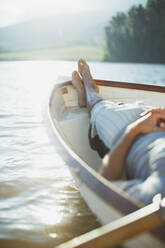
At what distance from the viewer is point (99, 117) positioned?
1870mm

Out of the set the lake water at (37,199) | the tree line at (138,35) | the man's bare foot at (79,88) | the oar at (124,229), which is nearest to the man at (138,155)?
the oar at (124,229)

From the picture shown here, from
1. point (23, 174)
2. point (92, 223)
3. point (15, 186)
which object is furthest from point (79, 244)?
Result: point (23, 174)

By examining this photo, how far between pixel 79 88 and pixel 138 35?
27.1m

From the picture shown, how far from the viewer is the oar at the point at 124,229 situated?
92 centimetres

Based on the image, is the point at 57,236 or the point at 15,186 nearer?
the point at 57,236

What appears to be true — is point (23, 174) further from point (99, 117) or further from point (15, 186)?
point (99, 117)

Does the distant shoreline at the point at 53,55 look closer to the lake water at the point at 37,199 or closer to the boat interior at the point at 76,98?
the boat interior at the point at 76,98

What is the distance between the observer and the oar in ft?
3.01

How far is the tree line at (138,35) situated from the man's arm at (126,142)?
26140 mm

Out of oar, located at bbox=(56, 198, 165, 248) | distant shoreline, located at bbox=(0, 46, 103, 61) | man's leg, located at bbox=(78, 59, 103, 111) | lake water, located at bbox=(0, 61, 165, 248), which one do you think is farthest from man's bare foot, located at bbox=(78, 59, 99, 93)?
distant shoreline, located at bbox=(0, 46, 103, 61)

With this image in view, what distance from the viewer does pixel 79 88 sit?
292 centimetres

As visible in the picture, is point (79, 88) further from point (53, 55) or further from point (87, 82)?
point (53, 55)

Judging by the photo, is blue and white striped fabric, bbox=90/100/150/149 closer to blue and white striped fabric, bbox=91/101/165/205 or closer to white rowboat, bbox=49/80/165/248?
blue and white striped fabric, bbox=91/101/165/205

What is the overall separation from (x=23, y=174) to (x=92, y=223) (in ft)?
2.92
